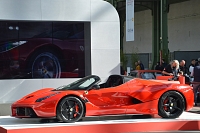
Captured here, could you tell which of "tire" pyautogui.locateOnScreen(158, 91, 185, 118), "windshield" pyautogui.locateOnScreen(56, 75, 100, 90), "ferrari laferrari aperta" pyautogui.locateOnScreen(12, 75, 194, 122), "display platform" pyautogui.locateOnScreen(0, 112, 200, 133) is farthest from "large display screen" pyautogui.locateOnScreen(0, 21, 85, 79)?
"tire" pyautogui.locateOnScreen(158, 91, 185, 118)

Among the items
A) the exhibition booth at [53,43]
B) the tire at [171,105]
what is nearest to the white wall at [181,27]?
the exhibition booth at [53,43]

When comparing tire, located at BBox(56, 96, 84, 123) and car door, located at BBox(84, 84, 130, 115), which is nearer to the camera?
tire, located at BBox(56, 96, 84, 123)

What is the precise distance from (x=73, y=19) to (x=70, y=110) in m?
5.66

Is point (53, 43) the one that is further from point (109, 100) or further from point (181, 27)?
point (181, 27)

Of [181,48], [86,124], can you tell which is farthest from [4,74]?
[181,48]

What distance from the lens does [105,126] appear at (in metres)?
8.97

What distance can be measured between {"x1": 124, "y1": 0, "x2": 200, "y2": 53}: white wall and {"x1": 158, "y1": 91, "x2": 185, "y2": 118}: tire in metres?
26.9

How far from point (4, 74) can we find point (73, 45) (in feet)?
7.93

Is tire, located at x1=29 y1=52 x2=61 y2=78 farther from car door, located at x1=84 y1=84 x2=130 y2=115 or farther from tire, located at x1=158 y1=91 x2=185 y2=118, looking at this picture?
tire, located at x1=158 y1=91 x2=185 y2=118

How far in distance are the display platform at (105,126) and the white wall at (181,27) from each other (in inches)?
1083

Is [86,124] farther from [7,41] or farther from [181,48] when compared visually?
[181,48]

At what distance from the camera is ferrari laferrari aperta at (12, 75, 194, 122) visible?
30.8 feet

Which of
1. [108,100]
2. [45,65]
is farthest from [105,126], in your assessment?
[45,65]

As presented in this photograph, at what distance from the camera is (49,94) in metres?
9.63
